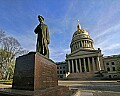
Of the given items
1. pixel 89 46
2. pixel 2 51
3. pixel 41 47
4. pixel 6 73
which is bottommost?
pixel 6 73

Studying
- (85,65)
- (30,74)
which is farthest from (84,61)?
(30,74)

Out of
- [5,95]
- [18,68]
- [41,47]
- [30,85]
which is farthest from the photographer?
[41,47]

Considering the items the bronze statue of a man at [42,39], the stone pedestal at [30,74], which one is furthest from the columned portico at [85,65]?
the stone pedestal at [30,74]

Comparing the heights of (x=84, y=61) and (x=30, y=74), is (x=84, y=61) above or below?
above

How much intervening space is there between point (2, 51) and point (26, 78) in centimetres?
2714

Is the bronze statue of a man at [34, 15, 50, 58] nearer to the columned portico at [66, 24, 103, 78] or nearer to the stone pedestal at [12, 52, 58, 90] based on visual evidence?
the stone pedestal at [12, 52, 58, 90]

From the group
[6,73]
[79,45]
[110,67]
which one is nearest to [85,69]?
[110,67]

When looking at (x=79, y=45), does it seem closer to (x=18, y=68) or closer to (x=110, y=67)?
(x=110, y=67)

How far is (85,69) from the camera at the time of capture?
53.8 m

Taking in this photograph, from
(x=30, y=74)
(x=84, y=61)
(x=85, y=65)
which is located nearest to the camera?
(x=30, y=74)

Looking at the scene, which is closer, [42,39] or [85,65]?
[42,39]

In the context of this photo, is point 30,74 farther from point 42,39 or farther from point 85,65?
point 85,65

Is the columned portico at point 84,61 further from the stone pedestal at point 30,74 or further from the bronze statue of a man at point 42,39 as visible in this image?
the stone pedestal at point 30,74

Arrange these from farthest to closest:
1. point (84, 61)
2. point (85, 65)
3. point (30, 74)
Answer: point (84, 61) → point (85, 65) → point (30, 74)
